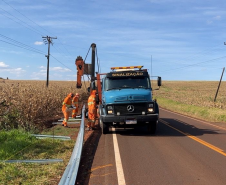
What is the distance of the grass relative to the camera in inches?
213

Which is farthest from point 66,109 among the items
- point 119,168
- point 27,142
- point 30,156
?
point 119,168

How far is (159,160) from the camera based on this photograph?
23.5 feet

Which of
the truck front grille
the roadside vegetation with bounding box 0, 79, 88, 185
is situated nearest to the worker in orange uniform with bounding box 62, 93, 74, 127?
the roadside vegetation with bounding box 0, 79, 88, 185

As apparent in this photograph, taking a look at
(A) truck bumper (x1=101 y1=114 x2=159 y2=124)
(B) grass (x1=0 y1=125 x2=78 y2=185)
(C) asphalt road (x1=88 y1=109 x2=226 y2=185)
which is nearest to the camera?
(B) grass (x1=0 y1=125 x2=78 y2=185)

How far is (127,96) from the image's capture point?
11203 mm

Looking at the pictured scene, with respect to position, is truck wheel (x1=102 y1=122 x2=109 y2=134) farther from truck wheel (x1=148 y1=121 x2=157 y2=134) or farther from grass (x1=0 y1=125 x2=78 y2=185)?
grass (x1=0 y1=125 x2=78 y2=185)

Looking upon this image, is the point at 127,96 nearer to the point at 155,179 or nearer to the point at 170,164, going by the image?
the point at 170,164

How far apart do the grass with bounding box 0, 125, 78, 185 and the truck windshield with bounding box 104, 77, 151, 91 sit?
369cm

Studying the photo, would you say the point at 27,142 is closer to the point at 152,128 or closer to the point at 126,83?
the point at 152,128

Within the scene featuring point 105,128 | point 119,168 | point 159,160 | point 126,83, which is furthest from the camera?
point 126,83

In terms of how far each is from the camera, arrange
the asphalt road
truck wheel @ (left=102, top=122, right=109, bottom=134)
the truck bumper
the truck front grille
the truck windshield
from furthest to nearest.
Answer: the truck windshield < truck wheel @ (left=102, top=122, right=109, bottom=134) < the truck front grille < the truck bumper < the asphalt road

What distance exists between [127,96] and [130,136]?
1.56 metres

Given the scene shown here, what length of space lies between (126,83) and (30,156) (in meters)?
6.00

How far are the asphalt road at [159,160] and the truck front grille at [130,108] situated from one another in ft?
3.19
